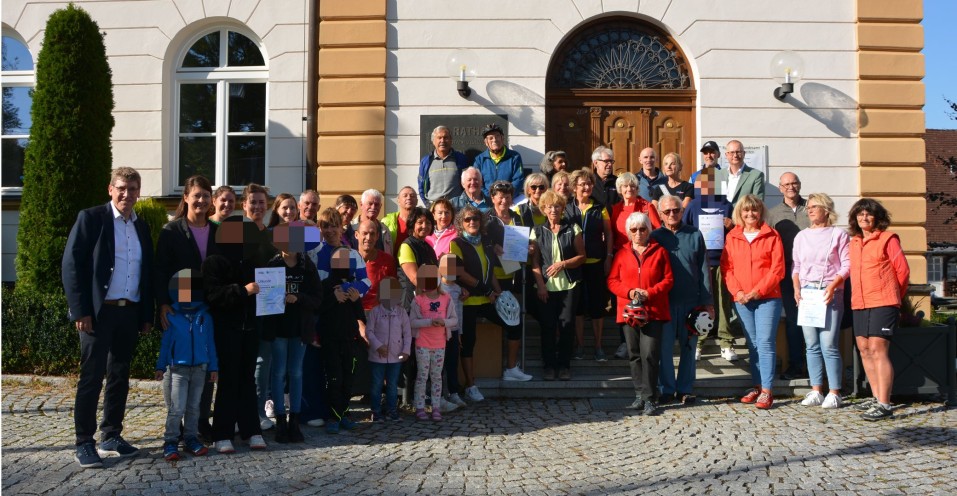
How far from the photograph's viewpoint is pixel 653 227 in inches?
326

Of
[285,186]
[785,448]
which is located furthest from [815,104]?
[285,186]

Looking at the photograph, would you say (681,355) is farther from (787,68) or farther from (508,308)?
(787,68)

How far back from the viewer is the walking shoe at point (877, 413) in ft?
22.7

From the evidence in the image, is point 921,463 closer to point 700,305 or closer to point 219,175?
point 700,305

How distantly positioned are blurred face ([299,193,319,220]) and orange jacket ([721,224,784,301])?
12.8ft

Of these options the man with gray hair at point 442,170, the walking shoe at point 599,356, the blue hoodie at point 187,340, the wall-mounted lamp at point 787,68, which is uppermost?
the wall-mounted lamp at point 787,68

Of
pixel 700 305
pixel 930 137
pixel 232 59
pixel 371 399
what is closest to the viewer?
pixel 371 399

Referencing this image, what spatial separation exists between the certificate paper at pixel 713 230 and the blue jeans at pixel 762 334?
0.91 metres

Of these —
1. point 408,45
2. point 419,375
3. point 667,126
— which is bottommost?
point 419,375

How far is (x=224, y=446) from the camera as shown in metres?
5.88

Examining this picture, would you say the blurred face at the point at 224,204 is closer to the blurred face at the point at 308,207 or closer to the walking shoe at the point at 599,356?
the blurred face at the point at 308,207

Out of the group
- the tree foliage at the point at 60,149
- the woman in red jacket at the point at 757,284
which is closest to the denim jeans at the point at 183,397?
the tree foliage at the point at 60,149

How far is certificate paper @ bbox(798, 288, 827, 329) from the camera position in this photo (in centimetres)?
747

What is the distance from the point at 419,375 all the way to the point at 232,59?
679cm
